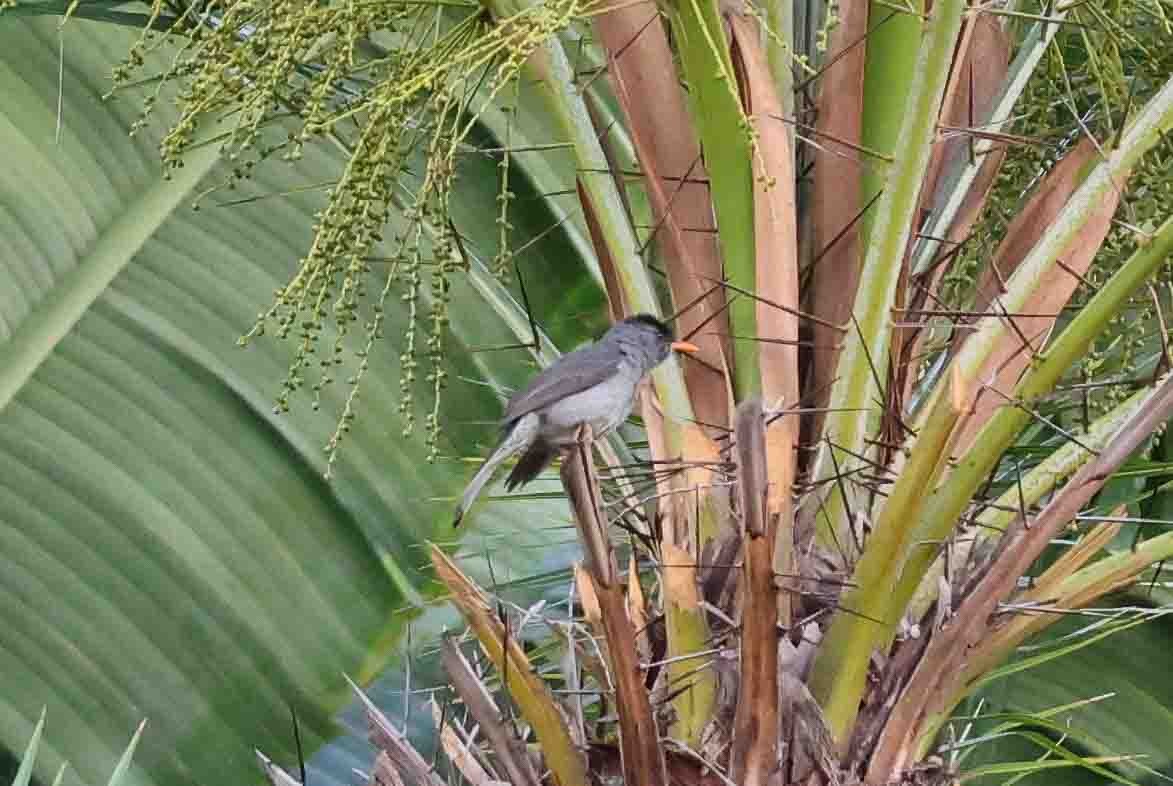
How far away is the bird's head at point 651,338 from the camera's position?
4.86 ft

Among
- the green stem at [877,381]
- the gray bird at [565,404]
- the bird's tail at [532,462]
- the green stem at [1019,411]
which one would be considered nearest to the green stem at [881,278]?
the green stem at [877,381]

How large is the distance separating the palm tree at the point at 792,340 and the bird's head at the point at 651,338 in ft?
0.06

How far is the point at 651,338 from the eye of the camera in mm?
1521

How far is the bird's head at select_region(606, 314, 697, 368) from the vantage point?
1481 mm

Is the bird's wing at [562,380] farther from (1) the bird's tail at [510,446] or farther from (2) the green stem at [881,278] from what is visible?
(2) the green stem at [881,278]

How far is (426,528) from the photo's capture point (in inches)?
87.3

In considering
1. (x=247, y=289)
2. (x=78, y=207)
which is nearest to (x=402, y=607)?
(x=247, y=289)

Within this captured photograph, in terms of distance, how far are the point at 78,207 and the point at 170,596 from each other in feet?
1.77

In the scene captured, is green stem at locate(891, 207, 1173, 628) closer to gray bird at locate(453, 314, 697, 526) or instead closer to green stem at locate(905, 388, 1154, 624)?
green stem at locate(905, 388, 1154, 624)

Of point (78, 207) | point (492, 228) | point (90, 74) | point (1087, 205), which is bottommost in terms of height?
point (78, 207)

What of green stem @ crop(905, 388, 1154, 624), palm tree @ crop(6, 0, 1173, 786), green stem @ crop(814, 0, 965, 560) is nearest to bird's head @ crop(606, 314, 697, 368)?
palm tree @ crop(6, 0, 1173, 786)

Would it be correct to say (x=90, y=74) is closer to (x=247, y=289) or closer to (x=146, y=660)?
(x=247, y=289)

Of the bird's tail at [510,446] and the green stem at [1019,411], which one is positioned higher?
the green stem at [1019,411]

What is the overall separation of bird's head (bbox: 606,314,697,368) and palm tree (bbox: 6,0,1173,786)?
0.06 feet
